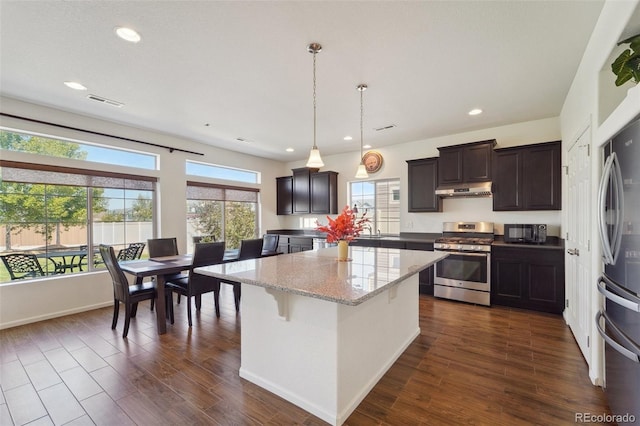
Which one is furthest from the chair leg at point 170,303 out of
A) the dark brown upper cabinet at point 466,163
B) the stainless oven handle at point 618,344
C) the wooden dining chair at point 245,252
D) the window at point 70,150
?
the dark brown upper cabinet at point 466,163

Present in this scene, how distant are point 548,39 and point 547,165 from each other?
218 centimetres

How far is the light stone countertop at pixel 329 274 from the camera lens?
156 cm

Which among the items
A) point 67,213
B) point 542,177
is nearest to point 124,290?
point 67,213

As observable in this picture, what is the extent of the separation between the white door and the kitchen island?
1.40 m

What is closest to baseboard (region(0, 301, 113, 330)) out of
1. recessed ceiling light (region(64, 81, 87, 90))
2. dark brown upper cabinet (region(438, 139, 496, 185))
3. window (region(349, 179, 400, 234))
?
recessed ceiling light (region(64, 81, 87, 90))

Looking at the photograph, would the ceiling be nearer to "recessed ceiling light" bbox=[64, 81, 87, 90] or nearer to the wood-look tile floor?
"recessed ceiling light" bbox=[64, 81, 87, 90]

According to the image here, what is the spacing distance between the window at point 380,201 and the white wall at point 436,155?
0.15 m

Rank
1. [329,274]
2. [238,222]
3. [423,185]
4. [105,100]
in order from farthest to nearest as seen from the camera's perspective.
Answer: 1. [238,222]
2. [423,185]
3. [105,100]
4. [329,274]

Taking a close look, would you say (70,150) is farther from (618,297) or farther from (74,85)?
(618,297)

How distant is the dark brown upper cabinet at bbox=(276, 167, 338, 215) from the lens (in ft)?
20.4

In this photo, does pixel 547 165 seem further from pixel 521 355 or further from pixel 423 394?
pixel 423 394

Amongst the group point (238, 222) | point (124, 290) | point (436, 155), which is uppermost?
point (436, 155)

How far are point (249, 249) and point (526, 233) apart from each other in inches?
157

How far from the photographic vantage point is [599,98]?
2090mm
